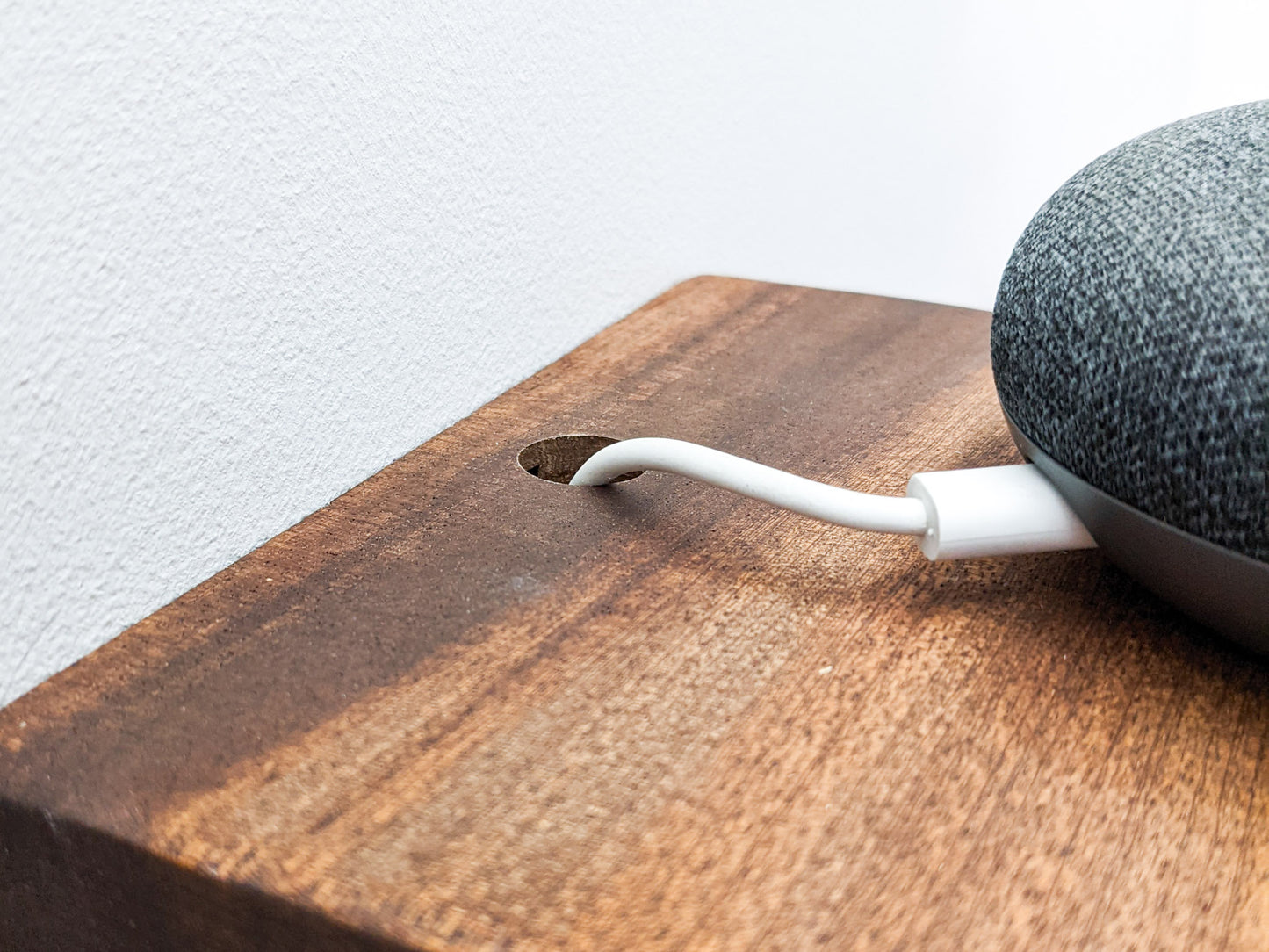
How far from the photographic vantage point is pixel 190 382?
37 cm

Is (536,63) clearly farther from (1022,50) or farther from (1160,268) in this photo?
(1022,50)

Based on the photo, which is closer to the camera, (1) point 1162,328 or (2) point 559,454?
(1) point 1162,328

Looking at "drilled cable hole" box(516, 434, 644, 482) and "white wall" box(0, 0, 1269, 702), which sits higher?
"white wall" box(0, 0, 1269, 702)

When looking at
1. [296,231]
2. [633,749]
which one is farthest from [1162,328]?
[296,231]

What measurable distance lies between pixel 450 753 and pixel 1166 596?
0.21 metres

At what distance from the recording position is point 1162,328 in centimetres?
28

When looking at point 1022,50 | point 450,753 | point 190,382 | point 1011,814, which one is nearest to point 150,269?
point 190,382

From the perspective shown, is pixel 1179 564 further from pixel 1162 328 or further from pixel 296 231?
pixel 296 231

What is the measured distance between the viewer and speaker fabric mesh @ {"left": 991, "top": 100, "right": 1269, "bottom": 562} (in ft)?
0.88

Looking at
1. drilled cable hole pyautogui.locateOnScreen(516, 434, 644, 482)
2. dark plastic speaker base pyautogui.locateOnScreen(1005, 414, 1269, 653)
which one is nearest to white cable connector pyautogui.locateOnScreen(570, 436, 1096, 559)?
dark plastic speaker base pyautogui.locateOnScreen(1005, 414, 1269, 653)

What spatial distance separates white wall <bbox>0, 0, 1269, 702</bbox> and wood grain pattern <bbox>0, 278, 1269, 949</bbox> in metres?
0.03

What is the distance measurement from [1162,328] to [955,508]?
9 centimetres

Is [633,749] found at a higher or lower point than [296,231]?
lower

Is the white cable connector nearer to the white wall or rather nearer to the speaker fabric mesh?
the speaker fabric mesh
